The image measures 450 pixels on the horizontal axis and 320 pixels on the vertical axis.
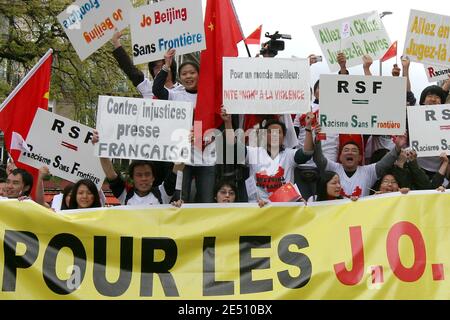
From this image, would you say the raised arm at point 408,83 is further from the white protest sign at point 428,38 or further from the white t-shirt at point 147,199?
the white t-shirt at point 147,199

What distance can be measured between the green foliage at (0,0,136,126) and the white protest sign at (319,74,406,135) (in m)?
14.8

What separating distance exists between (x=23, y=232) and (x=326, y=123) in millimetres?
2700

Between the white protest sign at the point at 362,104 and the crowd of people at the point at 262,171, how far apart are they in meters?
0.19

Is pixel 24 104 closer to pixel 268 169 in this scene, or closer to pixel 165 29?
pixel 165 29

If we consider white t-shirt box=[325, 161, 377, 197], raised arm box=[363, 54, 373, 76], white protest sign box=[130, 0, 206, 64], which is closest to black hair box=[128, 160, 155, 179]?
white protest sign box=[130, 0, 206, 64]

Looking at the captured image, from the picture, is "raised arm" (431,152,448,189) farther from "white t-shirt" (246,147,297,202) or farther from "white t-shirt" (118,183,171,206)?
"white t-shirt" (118,183,171,206)

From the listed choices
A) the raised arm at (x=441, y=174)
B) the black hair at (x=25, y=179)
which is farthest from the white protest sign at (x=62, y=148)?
the raised arm at (x=441, y=174)

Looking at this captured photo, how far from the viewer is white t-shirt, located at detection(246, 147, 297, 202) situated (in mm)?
6344

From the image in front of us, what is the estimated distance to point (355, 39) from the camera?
26.6ft

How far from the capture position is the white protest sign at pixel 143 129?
5773mm

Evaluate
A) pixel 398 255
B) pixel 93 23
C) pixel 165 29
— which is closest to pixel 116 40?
pixel 93 23

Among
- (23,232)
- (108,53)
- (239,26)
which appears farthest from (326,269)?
(108,53)

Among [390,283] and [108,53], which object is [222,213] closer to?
[390,283]
